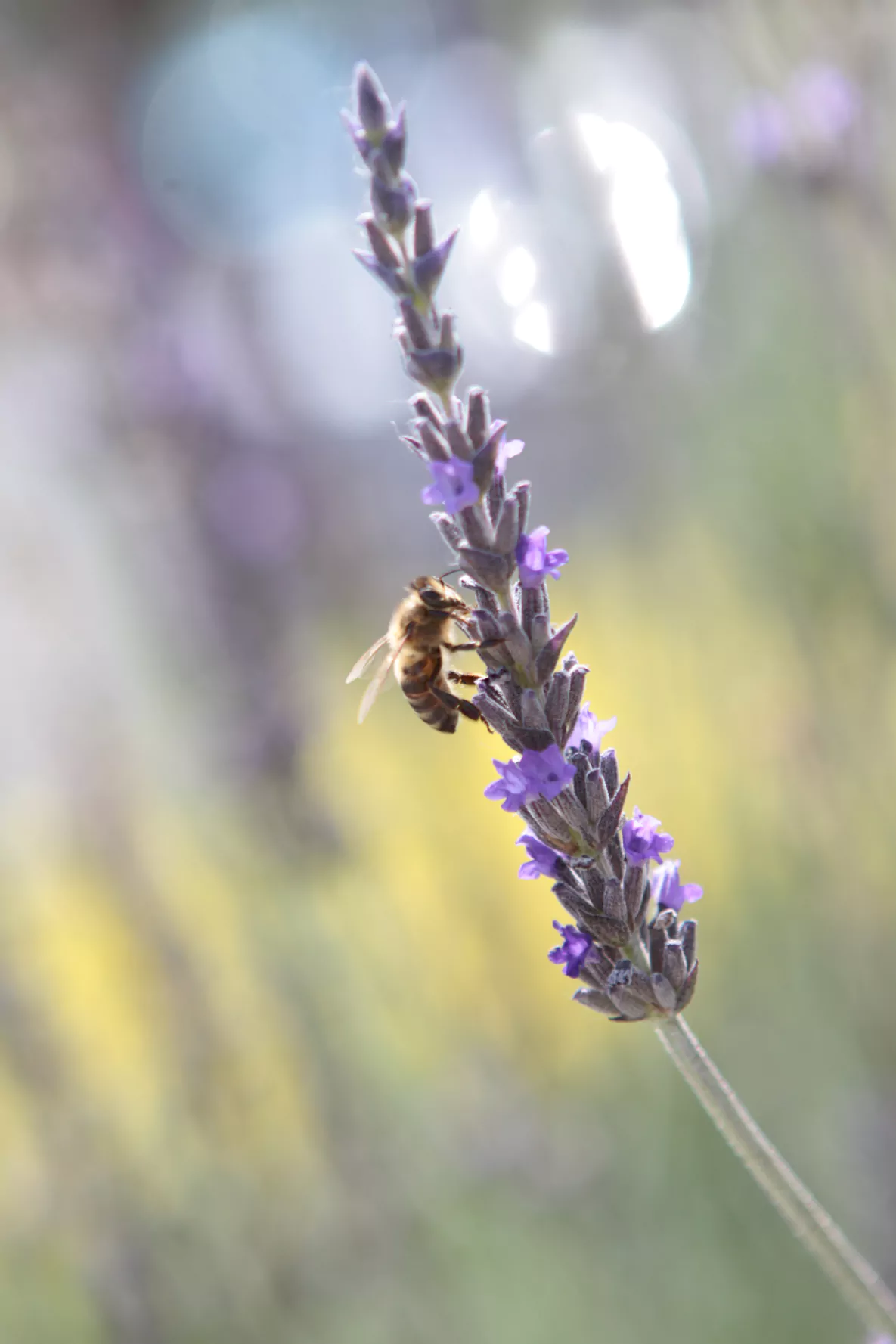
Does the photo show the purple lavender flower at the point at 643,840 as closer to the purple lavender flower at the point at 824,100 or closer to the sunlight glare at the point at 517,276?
the sunlight glare at the point at 517,276

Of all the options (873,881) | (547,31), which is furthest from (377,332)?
(873,881)

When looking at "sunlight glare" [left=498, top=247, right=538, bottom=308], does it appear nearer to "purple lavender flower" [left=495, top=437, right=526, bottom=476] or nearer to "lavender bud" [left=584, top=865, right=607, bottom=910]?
"purple lavender flower" [left=495, top=437, right=526, bottom=476]

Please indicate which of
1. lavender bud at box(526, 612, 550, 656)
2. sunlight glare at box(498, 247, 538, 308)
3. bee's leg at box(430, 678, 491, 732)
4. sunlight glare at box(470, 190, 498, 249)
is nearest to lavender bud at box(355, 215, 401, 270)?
lavender bud at box(526, 612, 550, 656)

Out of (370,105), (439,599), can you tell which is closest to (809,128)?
(439,599)

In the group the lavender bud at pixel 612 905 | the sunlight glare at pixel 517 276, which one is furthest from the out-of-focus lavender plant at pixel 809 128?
the lavender bud at pixel 612 905

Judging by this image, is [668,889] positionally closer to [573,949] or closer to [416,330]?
[573,949]

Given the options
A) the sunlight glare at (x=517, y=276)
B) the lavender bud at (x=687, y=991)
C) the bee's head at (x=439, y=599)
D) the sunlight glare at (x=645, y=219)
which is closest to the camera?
the lavender bud at (x=687, y=991)

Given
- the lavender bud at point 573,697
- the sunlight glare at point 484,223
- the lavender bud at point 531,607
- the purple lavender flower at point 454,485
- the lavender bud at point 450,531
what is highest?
the sunlight glare at point 484,223
